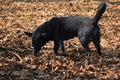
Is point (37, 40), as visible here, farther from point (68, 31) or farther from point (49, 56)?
point (68, 31)

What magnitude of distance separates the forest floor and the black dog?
1.01 feet

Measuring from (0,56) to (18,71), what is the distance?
1.04 metres

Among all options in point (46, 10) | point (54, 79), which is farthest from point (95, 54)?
point (46, 10)

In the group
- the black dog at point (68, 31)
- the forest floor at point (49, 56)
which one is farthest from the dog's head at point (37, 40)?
the forest floor at point (49, 56)

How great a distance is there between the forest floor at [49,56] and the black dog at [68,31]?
31cm

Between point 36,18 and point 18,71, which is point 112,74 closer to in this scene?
point 18,71

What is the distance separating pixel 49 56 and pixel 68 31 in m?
0.92

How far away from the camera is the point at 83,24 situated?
9.10 metres

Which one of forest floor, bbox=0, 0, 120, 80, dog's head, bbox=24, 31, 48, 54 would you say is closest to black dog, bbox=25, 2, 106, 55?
dog's head, bbox=24, 31, 48, 54

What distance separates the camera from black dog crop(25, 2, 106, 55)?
891cm

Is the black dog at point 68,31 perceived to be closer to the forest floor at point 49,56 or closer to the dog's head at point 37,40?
the dog's head at point 37,40

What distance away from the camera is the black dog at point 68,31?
29.2ft

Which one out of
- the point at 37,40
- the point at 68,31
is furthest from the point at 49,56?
the point at 68,31

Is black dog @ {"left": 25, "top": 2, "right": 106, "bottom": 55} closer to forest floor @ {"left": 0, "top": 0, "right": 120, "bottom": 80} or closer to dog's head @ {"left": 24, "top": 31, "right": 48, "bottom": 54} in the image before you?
dog's head @ {"left": 24, "top": 31, "right": 48, "bottom": 54}
